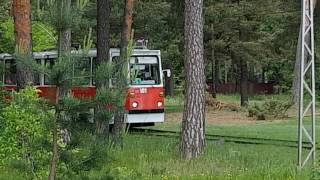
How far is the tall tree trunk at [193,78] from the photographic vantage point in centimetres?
1437

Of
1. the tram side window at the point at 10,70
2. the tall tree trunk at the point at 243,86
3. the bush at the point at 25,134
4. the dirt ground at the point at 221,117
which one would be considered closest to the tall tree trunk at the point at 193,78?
the tram side window at the point at 10,70

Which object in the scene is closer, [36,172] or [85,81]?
[85,81]

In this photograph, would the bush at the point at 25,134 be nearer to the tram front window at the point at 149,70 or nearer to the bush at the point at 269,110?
the tram front window at the point at 149,70

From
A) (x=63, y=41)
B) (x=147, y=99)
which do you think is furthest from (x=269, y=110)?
(x=63, y=41)

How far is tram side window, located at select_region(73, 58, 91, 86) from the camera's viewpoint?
6.48 metres

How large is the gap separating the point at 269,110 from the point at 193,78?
65.4 feet

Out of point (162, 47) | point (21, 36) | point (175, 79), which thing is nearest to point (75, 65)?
point (21, 36)

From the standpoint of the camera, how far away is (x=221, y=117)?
3522 centimetres

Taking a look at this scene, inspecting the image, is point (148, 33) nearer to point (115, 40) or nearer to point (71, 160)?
point (115, 40)

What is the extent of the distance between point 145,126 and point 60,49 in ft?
65.7

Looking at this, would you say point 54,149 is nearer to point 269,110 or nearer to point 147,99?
point 147,99

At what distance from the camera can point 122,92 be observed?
660 centimetres

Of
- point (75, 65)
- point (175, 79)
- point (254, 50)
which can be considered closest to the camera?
point (75, 65)

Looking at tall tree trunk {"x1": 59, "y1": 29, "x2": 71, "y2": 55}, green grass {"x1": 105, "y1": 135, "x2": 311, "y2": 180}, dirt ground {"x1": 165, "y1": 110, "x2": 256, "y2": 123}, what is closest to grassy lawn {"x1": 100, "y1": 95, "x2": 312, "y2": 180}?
green grass {"x1": 105, "y1": 135, "x2": 311, "y2": 180}
